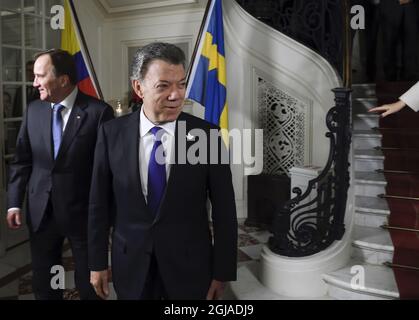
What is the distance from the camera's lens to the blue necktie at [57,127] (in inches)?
57.0

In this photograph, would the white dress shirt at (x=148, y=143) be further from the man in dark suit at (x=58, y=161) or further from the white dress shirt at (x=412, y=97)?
the white dress shirt at (x=412, y=97)

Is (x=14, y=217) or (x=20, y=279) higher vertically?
(x=14, y=217)

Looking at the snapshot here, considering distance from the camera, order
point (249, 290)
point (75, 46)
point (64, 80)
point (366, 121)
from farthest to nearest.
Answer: point (366, 121), point (249, 290), point (75, 46), point (64, 80)

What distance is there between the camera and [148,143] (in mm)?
1208

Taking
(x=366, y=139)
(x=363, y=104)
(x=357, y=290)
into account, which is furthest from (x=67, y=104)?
(x=363, y=104)

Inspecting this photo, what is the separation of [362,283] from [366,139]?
3.89ft

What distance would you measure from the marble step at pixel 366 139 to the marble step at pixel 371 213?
52 cm

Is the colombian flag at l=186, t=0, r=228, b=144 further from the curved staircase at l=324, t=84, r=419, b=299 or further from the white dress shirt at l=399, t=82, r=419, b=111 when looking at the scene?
the curved staircase at l=324, t=84, r=419, b=299

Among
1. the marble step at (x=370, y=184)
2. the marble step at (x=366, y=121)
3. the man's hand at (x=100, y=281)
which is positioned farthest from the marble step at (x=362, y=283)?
the marble step at (x=366, y=121)

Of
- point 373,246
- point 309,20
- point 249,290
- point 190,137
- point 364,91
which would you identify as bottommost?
point 249,290

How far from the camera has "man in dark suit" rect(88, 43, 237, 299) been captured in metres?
1.19

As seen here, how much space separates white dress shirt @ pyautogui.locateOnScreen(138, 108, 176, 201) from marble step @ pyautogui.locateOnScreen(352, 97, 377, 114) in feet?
7.27

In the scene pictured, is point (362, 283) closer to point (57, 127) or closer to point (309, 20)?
point (57, 127)
